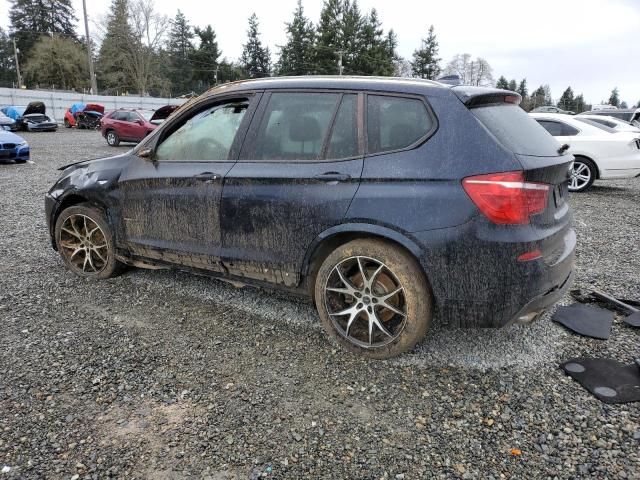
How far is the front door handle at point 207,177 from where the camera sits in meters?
3.53

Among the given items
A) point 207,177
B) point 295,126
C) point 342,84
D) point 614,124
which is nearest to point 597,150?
point 614,124

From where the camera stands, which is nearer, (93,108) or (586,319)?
(586,319)

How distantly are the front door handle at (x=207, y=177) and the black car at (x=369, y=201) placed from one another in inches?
0.4

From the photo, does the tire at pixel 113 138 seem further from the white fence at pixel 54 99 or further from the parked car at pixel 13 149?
the white fence at pixel 54 99

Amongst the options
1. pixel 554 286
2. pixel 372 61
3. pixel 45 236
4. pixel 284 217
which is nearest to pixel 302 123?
pixel 284 217

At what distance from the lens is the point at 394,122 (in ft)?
9.75

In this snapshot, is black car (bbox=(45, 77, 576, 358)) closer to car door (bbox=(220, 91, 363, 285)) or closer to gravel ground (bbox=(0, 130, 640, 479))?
car door (bbox=(220, 91, 363, 285))

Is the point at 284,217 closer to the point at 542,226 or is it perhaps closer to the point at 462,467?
the point at 542,226

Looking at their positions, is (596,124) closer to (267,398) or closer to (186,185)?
(186,185)

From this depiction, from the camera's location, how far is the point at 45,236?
236 inches

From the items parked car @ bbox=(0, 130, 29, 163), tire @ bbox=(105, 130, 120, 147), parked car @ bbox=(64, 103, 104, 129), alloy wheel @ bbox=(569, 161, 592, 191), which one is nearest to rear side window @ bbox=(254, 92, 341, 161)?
alloy wheel @ bbox=(569, 161, 592, 191)

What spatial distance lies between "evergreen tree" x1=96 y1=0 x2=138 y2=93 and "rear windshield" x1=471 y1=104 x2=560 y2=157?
6111 cm

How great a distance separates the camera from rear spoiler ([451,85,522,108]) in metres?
2.85

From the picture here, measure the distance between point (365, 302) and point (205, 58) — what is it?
227ft
